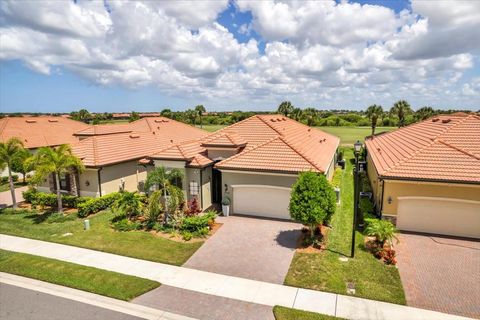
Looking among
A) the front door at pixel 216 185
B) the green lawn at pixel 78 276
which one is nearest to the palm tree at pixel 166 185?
the front door at pixel 216 185

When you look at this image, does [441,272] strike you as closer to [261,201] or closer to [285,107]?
[261,201]

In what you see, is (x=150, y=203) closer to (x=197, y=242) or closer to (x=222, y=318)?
(x=197, y=242)

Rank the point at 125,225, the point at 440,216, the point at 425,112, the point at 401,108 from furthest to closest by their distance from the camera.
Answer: the point at 425,112
the point at 401,108
the point at 125,225
the point at 440,216

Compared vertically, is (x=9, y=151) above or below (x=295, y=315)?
above

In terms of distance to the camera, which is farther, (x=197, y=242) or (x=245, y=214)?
(x=245, y=214)

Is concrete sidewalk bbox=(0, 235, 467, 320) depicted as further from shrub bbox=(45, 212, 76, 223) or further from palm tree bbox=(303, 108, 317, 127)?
palm tree bbox=(303, 108, 317, 127)

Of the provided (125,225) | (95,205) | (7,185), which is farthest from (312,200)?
(7,185)

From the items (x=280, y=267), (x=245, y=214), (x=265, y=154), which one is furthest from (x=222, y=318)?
(x=265, y=154)
